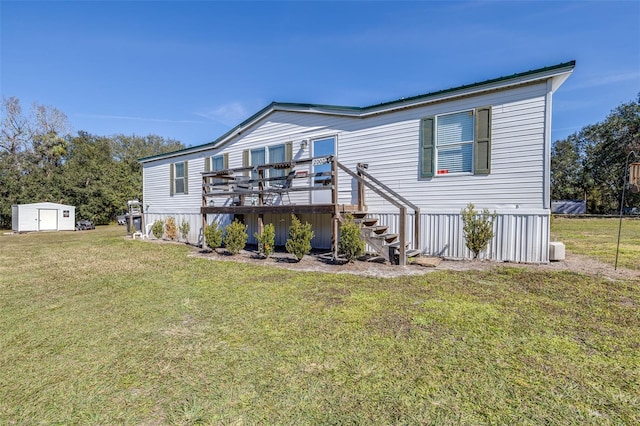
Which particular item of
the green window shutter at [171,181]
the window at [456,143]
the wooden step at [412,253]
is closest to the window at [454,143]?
the window at [456,143]

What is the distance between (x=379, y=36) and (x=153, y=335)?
40.8 feet

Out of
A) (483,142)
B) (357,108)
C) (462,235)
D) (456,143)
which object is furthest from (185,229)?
(483,142)

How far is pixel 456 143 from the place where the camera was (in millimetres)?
7371

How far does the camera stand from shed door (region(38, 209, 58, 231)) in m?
23.1

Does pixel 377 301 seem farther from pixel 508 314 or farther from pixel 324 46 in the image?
pixel 324 46

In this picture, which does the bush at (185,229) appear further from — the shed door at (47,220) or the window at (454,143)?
the shed door at (47,220)

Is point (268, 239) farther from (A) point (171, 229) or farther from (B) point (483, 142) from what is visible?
(A) point (171, 229)

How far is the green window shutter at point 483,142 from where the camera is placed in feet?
22.8

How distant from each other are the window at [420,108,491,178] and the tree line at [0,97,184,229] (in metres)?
31.4

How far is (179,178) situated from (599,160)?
42.5 metres

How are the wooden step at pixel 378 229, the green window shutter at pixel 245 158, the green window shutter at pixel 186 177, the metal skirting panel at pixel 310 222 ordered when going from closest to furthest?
the wooden step at pixel 378 229 → the metal skirting panel at pixel 310 222 → the green window shutter at pixel 245 158 → the green window shutter at pixel 186 177

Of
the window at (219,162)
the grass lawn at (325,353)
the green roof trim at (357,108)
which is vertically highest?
the green roof trim at (357,108)

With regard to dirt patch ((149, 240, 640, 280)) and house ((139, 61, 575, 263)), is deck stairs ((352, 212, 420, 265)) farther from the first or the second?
dirt patch ((149, 240, 640, 280))

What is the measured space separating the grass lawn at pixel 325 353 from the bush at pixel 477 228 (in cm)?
178
